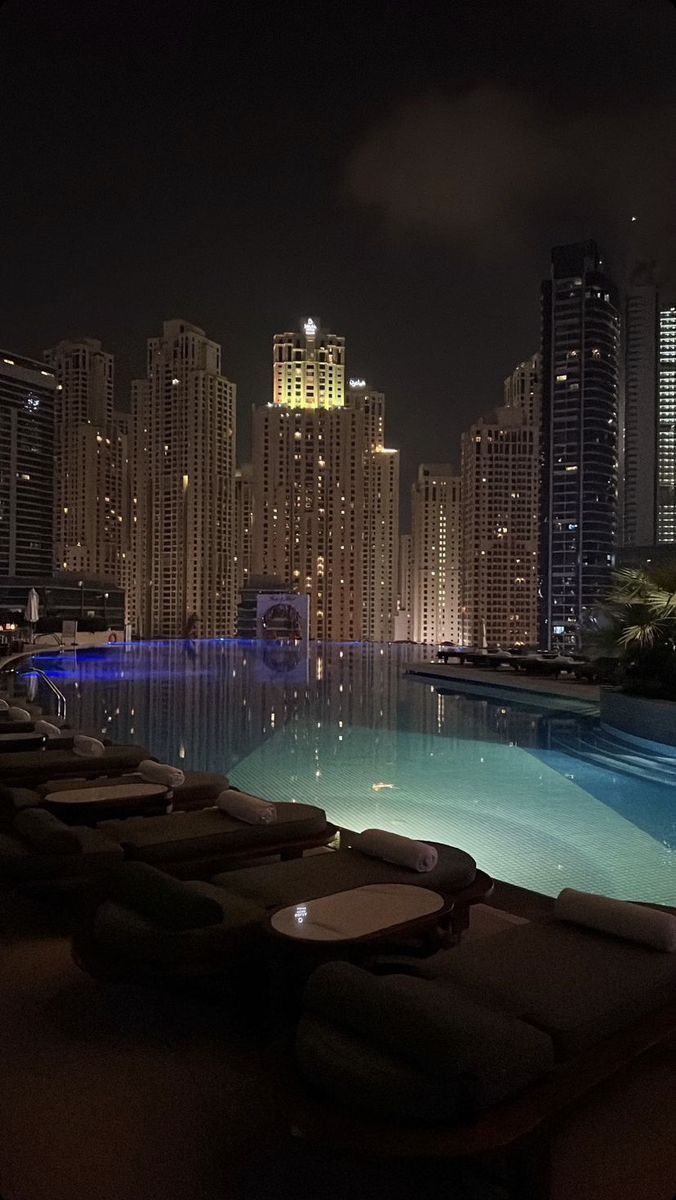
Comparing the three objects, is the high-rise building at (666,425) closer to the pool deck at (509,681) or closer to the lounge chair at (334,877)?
the pool deck at (509,681)

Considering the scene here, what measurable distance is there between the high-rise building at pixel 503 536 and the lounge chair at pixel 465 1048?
51116 millimetres

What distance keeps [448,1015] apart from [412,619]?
69.1 meters

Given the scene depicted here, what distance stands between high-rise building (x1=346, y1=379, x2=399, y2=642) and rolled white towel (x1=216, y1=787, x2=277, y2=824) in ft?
178

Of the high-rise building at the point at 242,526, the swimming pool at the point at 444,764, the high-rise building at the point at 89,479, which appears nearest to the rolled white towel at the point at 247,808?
the swimming pool at the point at 444,764

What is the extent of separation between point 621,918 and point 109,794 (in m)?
2.82

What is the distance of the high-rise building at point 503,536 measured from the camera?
175 ft

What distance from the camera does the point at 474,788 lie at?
22.9 ft

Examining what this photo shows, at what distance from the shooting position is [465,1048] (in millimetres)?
1771

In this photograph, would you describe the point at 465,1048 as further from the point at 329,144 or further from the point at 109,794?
the point at 329,144

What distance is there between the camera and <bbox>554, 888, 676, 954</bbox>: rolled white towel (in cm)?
244

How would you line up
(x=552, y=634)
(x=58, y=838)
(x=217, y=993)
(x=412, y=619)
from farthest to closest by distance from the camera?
(x=412, y=619) < (x=552, y=634) < (x=58, y=838) < (x=217, y=993)

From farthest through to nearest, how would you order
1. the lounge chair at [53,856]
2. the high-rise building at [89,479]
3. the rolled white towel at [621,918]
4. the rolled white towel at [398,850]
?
the high-rise building at [89,479] → the lounge chair at [53,856] → the rolled white towel at [398,850] → the rolled white towel at [621,918]

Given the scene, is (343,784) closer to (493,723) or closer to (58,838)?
(58,838)

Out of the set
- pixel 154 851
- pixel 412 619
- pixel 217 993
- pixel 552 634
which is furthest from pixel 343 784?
pixel 412 619
